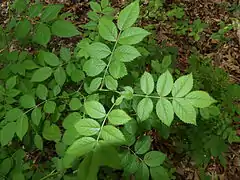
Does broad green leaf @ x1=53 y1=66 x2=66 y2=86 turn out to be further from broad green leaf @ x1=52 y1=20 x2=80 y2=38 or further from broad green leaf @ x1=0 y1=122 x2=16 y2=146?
broad green leaf @ x1=0 y1=122 x2=16 y2=146

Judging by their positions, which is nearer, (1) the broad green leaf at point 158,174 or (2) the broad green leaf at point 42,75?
A: (1) the broad green leaf at point 158,174

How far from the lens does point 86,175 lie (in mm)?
1171

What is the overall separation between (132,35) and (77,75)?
1.90ft

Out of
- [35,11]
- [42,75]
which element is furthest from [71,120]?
[35,11]

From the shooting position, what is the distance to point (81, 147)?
1221 mm

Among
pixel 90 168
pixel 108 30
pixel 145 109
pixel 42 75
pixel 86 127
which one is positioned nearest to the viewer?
pixel 90 168

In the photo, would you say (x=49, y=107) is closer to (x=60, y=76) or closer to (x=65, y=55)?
(x=60, y=76)

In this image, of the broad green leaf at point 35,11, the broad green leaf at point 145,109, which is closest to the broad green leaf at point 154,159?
the broad green leaf at point 145,109

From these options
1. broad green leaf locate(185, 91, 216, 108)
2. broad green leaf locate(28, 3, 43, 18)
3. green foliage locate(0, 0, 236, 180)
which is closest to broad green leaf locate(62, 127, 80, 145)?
green foliage locate(0, 0, 236, 180)

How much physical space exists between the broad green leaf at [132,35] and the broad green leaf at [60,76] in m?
0.57

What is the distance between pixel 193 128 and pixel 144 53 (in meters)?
0.75

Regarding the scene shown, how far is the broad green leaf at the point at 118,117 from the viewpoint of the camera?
1288mm

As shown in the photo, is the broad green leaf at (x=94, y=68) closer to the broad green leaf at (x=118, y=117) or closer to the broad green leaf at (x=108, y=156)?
the broad green leaf at (x=118, y=117)

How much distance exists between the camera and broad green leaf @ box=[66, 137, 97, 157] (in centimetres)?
120
